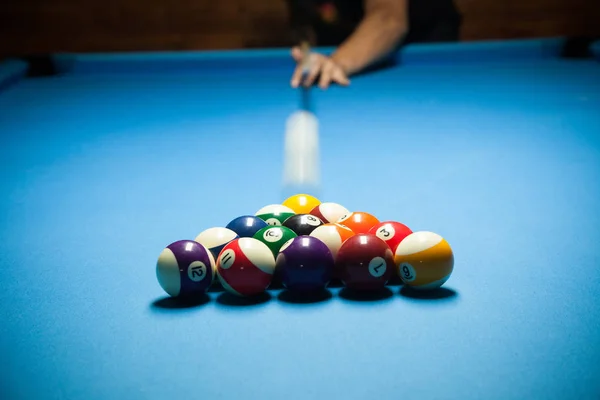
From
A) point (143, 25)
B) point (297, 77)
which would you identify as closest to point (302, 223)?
point (297, 77)

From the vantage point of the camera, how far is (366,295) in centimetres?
158

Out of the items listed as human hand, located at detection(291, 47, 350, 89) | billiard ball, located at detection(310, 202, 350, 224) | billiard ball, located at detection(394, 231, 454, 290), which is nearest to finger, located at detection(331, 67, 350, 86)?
human hand, located at detection(291, 47, 350, 89)

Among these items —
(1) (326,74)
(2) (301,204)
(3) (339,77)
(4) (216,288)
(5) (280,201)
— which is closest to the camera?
(4) (216,288)

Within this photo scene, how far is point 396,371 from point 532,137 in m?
2.27

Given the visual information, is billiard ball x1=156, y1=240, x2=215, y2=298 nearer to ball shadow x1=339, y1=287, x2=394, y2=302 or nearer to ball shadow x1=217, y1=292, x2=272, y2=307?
ball shadow x1=217, y1=292, x2=272, y2=307

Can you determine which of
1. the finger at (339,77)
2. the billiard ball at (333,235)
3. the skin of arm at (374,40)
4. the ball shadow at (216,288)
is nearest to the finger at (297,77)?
the finger at (339,77)

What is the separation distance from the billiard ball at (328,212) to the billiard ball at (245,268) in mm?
344

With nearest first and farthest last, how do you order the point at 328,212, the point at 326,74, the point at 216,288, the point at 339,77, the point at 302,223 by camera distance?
the point at 216,288, the point at 302,223, the point at 328,212, the point at 326,74, the point at 339,77

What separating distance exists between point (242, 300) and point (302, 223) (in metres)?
0.32

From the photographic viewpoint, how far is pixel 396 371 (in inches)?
47.0

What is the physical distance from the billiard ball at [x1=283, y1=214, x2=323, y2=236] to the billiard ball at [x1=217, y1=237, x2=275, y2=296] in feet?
0.63

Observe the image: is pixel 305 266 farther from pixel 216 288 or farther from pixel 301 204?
pixel 301 204

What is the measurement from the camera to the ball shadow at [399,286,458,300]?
1560mm

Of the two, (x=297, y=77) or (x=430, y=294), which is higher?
(x=297, y=77)
